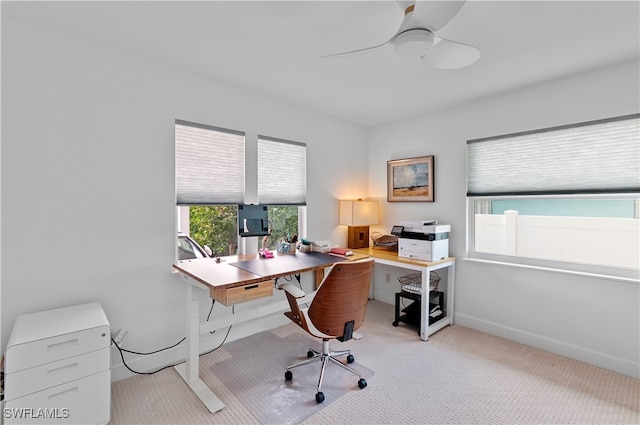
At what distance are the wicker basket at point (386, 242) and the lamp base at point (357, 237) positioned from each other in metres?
0.14

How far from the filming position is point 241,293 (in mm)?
2070

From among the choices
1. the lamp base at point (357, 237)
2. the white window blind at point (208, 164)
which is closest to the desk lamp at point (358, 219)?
the lamp base at point (357, 237)

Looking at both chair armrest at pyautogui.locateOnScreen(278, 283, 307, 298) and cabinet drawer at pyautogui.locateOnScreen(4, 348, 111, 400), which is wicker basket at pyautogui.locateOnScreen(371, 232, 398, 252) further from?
cabinet drawer at pyautogui.locateOnScreen(4, 348, 111, 400)

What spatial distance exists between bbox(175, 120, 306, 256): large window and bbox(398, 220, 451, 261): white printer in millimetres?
1193

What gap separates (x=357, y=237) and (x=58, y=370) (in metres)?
3.03

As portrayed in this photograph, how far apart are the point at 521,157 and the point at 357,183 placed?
6.20 feet

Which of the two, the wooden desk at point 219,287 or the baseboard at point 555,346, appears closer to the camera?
the wooden desk at point 219,287

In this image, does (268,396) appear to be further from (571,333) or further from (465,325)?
(571,333)

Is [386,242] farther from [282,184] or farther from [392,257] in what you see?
[282,184]

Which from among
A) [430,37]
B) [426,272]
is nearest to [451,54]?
[430,37]

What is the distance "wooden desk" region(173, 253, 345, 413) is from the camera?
1.98 metres

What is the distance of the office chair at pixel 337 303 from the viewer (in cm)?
196

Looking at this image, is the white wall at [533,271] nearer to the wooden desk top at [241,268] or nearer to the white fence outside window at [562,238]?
the white fence outside window at [562,238]

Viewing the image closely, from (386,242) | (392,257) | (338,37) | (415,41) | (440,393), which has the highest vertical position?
(338,37)
